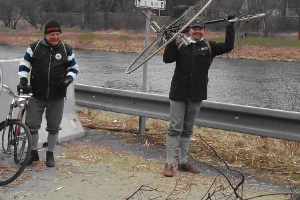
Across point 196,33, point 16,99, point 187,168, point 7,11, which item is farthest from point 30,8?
point 187,168

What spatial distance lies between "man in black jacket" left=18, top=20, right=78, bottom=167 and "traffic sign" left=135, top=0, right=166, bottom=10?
1.68 m

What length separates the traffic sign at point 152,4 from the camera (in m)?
7.52

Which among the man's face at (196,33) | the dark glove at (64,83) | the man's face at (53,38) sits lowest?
the dark glove at (64,83)

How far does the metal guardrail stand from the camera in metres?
6.28

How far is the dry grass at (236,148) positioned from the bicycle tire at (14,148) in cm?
203

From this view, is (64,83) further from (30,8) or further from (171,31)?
(30,8)

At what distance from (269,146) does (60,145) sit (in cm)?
296

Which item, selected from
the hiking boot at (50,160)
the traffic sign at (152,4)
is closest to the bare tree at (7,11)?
the traffic sign at (152,4)

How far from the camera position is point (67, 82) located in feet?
20.0

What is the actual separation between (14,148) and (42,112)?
572mm

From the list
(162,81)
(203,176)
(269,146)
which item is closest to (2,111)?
(203,176)

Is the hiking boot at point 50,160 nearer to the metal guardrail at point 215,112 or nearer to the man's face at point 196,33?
the metal guardrail at point 215,112

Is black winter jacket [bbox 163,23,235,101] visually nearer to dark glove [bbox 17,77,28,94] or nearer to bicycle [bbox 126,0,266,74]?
bicycle [bbox 126,0,266,74]

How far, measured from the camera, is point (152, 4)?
761cm
